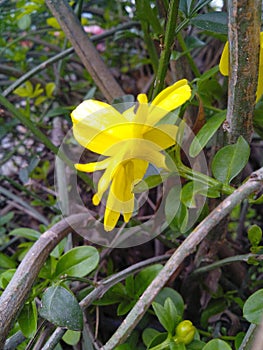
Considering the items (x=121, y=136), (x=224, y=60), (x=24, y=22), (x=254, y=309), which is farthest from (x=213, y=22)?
(x=24, y=22)

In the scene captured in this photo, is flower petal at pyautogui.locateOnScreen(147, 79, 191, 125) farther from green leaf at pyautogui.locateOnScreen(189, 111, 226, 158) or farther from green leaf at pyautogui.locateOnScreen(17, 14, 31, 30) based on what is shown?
green leaf at pyautogui.locateOnScreen(17, 14, 31, 30)

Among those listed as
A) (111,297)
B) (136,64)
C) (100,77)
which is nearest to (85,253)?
(111,297)

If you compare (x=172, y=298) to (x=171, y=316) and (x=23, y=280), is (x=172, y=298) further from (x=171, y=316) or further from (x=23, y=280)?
(x=23, y=280)

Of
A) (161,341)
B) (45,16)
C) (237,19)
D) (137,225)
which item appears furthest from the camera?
(45,16)

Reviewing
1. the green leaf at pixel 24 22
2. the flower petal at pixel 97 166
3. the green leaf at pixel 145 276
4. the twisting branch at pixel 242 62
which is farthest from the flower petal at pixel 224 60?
the green leaf at pixel 24 22

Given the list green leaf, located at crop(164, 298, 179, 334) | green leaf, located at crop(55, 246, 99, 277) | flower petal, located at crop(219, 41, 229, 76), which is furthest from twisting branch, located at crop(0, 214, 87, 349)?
Answer: flower petal, located at crop(219, 41, 229, 76)

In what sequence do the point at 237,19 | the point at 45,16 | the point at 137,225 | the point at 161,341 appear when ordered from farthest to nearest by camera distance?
1. the point at 45,16
2. the point at 137,225
3. the point at 161,341
4. the point at 237,19

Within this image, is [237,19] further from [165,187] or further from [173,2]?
[165,187]
